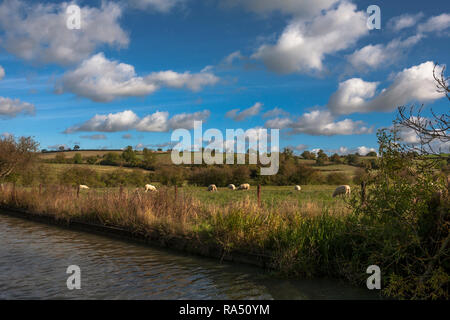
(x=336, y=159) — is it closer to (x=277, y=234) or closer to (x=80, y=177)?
(x=80, y=177)

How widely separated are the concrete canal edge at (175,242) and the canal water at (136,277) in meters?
0.23

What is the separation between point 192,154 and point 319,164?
24.2m

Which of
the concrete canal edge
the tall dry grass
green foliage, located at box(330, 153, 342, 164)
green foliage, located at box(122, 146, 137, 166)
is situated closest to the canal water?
the concrete canal edge

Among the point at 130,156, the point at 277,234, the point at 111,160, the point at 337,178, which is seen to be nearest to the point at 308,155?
the point at 337,178

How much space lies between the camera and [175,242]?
36.2 feet

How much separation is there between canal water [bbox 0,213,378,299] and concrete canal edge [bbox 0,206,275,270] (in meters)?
0.23

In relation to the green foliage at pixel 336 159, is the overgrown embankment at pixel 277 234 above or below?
below

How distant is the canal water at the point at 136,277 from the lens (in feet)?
23.6

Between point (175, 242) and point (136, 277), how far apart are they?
2.82 meters

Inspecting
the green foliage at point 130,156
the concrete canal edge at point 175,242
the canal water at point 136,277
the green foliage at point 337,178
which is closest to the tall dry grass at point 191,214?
the concrete canal edge at point 175,242

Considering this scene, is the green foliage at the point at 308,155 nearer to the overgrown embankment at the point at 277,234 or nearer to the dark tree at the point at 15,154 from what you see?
the dark tree at the point at 15,154

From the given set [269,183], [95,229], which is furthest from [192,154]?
[95,229]
